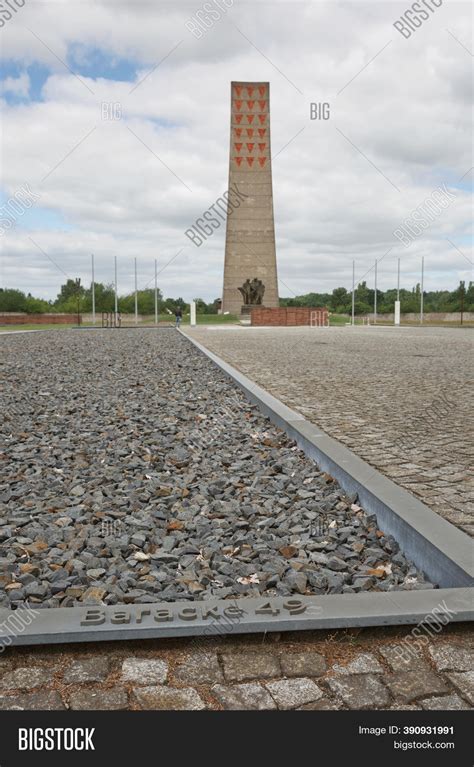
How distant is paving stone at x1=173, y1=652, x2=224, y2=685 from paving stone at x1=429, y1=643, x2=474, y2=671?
0.77 m

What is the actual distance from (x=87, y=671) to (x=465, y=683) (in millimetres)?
1267

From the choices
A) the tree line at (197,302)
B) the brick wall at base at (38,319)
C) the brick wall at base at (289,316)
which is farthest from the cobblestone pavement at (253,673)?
the tree line at (197,302)

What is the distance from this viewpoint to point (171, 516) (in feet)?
12.8

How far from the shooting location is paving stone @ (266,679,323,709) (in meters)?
2.06

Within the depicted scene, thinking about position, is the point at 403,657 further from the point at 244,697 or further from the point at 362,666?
the point at 244,697

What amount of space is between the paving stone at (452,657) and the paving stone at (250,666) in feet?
1.86

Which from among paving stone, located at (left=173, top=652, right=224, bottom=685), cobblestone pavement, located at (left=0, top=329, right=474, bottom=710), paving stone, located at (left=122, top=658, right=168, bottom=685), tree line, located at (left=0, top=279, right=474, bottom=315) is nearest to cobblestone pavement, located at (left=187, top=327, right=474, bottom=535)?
cobblestone pavement, located at (left=0, top=329, right=474, bottom=710)

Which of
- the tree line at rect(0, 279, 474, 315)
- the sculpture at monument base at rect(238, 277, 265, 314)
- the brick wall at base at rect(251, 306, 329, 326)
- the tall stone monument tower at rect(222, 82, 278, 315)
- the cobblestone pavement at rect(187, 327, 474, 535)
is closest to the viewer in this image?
the cobblestone pavement at rect(187, 327, 474, 535)

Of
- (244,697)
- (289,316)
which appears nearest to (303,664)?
Result: (244,697)

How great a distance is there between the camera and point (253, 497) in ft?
13.9

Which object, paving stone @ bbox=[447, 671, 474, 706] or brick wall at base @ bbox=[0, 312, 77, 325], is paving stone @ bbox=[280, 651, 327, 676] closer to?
paving stone @ bbox=[447, 671, 474, 706]

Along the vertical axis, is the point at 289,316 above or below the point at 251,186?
below
